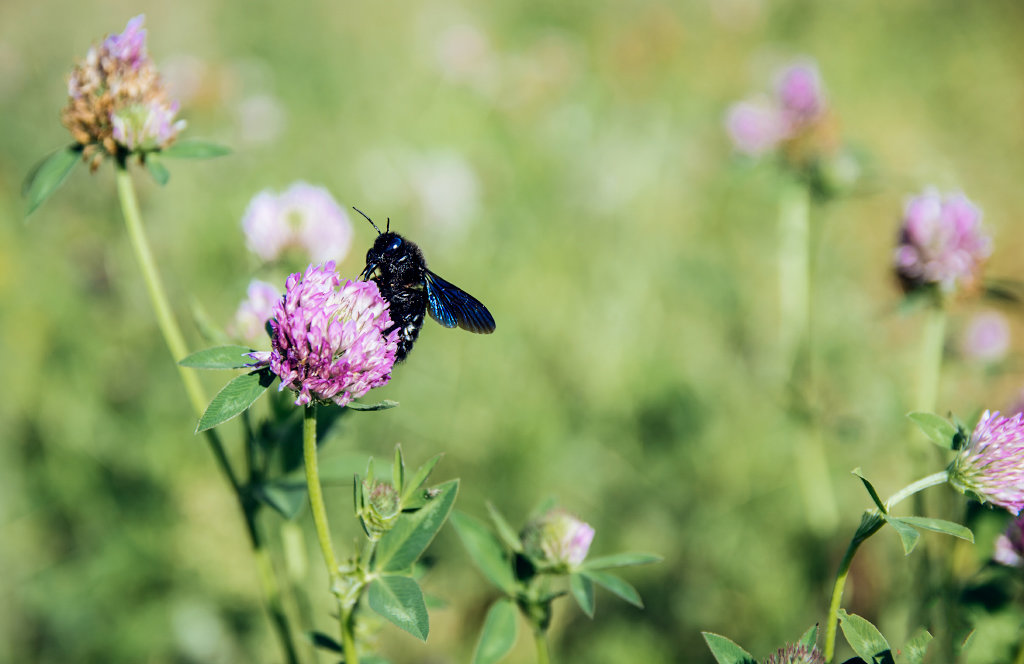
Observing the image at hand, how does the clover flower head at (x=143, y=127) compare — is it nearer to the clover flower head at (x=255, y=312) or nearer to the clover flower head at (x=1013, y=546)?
the clover flower head at (x=255, y=312)

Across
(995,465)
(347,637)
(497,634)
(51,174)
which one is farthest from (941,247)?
(51,174)

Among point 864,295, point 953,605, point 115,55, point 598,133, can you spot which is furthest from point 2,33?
point 953,605

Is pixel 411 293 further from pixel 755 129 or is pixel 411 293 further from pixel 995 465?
pixel 755 129

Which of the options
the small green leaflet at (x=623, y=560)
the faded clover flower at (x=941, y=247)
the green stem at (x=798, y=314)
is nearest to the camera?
the small green leaflet at (x=623, y=560)

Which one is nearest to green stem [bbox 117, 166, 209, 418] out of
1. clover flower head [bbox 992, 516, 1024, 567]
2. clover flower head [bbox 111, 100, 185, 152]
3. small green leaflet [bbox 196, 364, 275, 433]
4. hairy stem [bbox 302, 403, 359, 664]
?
clover flower head [bbox 111, 100, 185, 152]

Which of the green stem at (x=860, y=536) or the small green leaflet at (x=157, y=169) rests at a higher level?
the small green leaflet at (x=157, y=169)

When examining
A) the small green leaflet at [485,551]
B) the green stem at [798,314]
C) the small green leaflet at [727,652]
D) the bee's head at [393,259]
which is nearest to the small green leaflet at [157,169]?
the bee's head at [393,259]

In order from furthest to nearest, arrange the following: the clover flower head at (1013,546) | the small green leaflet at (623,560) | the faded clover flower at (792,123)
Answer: the faded clover flower at (792,123), the clover flower head at (1013,546), the small green leaflet at (623,560)
